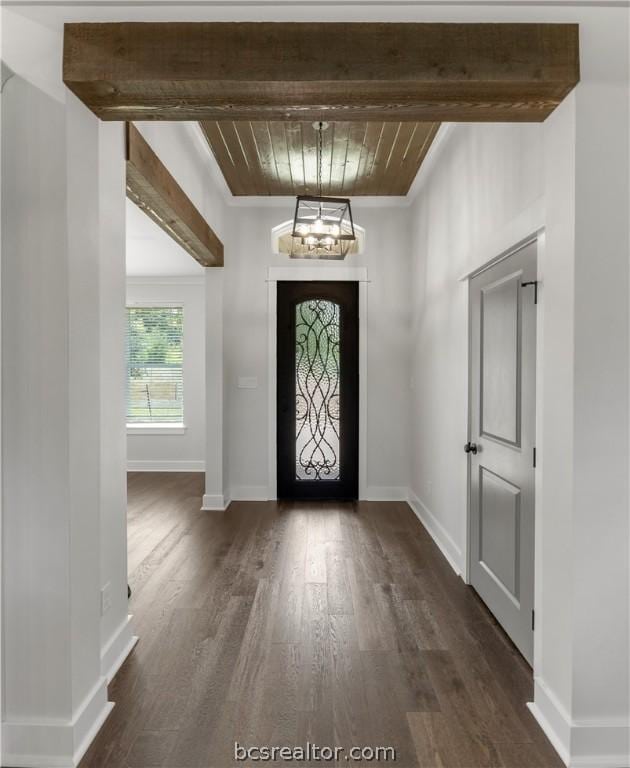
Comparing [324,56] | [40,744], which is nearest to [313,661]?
[40,744]

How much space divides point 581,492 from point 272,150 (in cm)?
333

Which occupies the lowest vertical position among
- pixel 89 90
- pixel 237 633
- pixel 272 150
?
pixel 237 633

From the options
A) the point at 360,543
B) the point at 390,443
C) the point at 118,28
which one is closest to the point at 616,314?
the point at 118,28

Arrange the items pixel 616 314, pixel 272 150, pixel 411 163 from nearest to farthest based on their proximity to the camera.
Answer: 1. pixel 616 314
2. pixel 272 150
3. pixel 411 163

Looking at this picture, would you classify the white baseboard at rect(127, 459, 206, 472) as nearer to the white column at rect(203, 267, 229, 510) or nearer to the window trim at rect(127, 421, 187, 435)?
the window trim at rect(127, 421, 187, 435)

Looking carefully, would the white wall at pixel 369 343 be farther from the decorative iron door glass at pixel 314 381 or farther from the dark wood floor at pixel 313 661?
the dark wood floor at pixel 313 661

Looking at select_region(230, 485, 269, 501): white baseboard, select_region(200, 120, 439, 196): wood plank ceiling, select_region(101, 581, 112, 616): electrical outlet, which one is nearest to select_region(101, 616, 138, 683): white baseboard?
select_region(101, 581, 112, 616): electrical outlet

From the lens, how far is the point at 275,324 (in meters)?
5.07

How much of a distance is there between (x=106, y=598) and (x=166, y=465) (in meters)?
4.96

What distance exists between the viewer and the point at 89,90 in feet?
5.81

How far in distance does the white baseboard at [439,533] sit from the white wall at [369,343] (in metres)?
0.44

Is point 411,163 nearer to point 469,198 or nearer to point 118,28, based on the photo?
point 469,198

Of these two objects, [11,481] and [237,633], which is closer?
[11,481]

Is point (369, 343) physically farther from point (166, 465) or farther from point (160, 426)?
point (166, 465)
